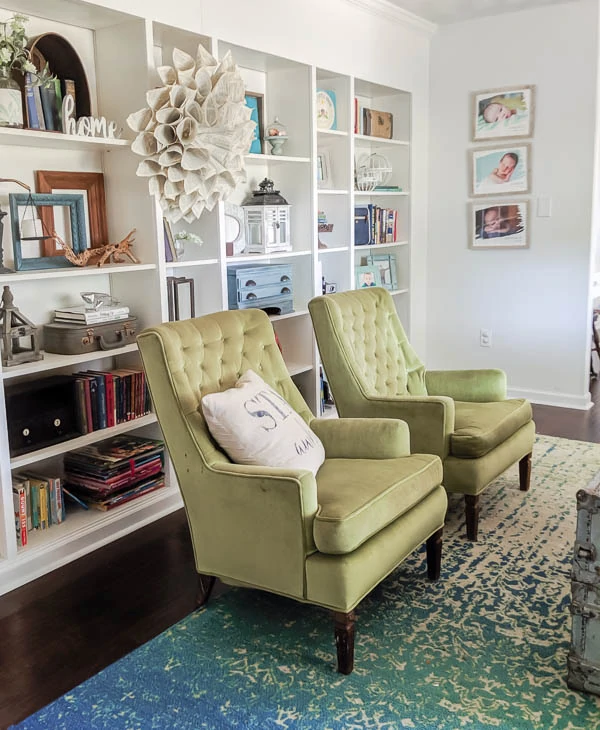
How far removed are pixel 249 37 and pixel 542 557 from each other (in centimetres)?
275

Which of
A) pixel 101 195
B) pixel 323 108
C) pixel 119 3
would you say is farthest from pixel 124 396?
pixel 323 108

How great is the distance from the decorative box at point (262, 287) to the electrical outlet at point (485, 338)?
186 centimetres

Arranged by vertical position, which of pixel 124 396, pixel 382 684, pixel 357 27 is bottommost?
pixel 382 684

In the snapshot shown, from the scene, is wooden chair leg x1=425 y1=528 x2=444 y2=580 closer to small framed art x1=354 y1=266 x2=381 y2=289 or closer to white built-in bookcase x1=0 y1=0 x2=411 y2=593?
white built-in bookcase x1=0 y1=0 x2=411 y2=593

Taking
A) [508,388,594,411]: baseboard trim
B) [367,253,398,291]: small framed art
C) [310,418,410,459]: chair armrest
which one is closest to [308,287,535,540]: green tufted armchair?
[310,418,410,459]: chair armrest

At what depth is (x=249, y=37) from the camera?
3.69 meters

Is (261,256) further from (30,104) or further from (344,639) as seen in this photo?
(344,639)

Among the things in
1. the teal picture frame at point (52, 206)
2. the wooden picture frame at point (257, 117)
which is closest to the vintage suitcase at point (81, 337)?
the teal picture frame at point (52, 206)

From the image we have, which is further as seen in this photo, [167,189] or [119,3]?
[167,189]

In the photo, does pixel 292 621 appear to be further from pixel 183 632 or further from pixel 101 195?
pixel 101 195

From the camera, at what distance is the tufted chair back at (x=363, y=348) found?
325 cm

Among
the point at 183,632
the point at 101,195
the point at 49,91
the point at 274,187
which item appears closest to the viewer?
the point at 183,632

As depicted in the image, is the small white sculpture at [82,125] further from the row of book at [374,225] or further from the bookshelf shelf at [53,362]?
the row of book at [374,225]

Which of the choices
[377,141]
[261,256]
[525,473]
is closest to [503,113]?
[377,141]
